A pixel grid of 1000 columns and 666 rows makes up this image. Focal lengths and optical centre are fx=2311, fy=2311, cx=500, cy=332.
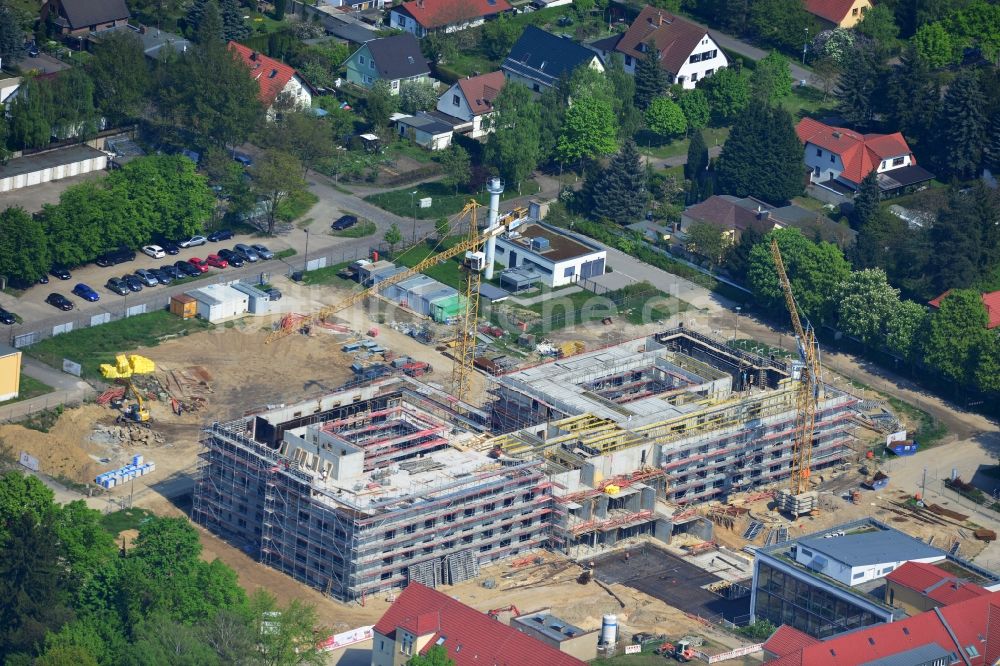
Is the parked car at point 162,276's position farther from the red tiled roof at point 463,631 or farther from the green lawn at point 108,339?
the red tiled roof at point 463,631

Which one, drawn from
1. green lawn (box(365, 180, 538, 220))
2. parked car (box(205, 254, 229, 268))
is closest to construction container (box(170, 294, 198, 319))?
parked car (box(205, 254, 229, 268))

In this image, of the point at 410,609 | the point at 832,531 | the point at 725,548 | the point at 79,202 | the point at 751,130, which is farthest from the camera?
the point at 751,130

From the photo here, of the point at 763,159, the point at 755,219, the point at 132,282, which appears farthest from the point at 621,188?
the point at 132,282

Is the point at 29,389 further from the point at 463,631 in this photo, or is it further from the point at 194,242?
the point at 463,631

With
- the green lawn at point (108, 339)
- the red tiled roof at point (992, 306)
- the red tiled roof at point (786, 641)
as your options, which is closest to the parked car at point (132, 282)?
the green lawn at point (108, 339)

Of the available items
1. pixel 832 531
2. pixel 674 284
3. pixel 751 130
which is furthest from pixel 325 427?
pixel 751 130

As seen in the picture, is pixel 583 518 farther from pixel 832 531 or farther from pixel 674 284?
pixel 674 284

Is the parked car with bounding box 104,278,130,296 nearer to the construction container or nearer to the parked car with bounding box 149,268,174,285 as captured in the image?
A: the parked car with bounding box 149,268,174,285
